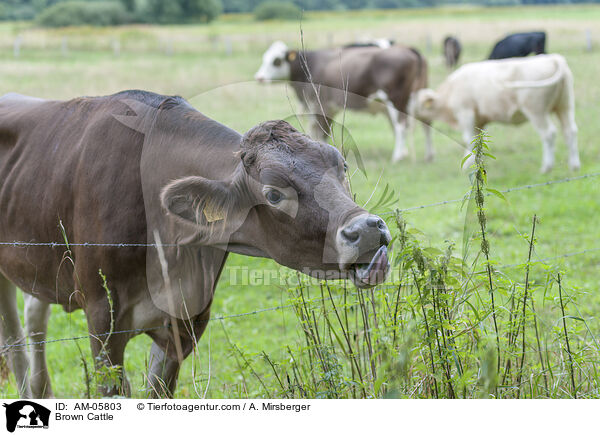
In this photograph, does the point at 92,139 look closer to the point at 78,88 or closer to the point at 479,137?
the point at 479,137

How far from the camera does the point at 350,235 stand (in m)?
2.59

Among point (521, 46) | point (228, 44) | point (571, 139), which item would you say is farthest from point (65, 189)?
point (228, 44)

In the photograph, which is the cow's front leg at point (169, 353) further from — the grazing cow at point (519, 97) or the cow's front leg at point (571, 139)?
the cow's front leg at point (571, 139)

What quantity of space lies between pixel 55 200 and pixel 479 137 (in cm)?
199

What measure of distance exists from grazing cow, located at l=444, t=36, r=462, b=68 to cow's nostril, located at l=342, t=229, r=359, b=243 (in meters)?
18.4

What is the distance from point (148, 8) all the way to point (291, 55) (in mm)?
7503

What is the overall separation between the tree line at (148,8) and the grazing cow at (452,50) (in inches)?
46.5

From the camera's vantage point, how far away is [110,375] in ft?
8.71

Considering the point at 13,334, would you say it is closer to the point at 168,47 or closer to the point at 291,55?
the point at 291,55

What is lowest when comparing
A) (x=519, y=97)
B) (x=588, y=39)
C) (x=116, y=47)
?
(x=519, y=97)

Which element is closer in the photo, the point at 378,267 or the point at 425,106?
the point at 378,267
